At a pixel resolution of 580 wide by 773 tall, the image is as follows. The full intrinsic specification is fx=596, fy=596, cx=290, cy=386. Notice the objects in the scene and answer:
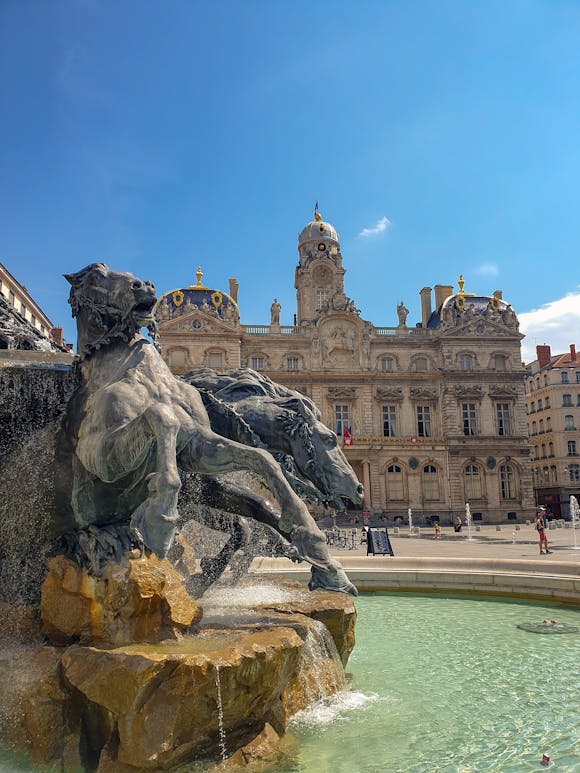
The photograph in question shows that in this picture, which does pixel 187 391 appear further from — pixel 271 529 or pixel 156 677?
pixel 156 677

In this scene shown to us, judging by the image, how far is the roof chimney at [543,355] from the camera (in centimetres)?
5888

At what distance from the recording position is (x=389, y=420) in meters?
43.5

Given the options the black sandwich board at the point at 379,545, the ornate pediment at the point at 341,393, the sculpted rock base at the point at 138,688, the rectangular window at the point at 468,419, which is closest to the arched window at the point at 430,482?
the rectangular window at the point at 468,419

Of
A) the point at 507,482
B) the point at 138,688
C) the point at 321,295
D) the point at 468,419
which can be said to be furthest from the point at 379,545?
the point at 321,295

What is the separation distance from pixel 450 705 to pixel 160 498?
3.12m

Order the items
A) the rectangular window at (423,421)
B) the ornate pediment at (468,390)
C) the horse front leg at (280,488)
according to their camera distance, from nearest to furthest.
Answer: the horse front leg at (280,488) → the ornate pediment at (468,390) → the rectangular window at (423,421)

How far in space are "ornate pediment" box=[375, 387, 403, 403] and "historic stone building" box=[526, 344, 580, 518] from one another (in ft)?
56.6

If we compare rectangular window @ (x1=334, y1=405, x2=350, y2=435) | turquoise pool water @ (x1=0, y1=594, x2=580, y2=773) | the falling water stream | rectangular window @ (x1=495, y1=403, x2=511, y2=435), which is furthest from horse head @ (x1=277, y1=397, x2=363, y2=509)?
rectangular window @ (x1=495, y1=403, x2=511, y2=435)

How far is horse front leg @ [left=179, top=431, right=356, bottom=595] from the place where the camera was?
16.0 ft

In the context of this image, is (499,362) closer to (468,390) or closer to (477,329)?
(477,329)

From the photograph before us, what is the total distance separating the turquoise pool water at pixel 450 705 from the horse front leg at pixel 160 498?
177 cm

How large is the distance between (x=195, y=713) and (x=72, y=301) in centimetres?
367

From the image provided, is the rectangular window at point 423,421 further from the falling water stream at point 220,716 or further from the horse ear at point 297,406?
the falling water stream at point 220,716

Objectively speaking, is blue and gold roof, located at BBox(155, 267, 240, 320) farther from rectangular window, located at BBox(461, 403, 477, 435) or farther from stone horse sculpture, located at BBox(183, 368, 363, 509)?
stone horse sculpture, located at BBox(183, 368, 363, 509)
